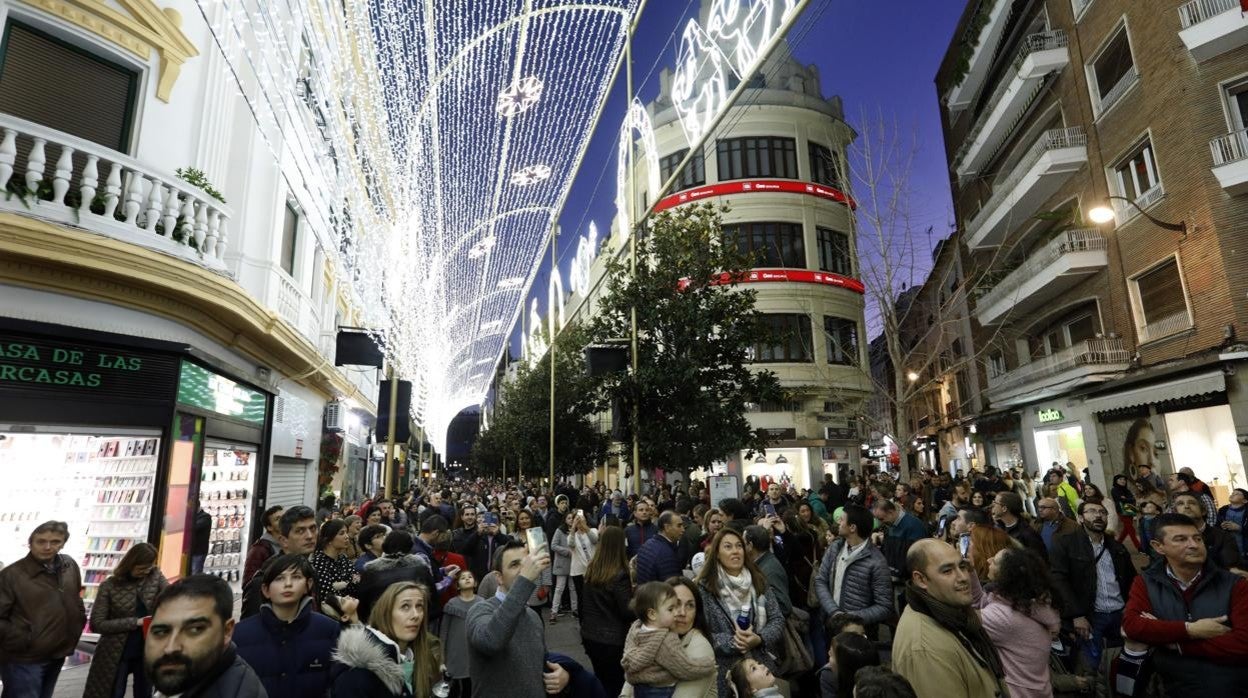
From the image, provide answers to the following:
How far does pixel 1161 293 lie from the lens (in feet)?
57.3

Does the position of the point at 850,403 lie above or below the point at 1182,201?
below

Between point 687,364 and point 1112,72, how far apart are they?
1615 centimetres

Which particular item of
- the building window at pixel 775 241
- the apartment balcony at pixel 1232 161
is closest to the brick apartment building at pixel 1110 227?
the apartment balcony at pixel 1232 161

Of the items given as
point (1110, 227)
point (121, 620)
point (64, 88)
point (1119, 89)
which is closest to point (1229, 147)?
point (1119, 89)

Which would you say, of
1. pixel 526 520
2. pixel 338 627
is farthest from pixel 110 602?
pixel 526 520

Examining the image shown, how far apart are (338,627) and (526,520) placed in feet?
17.1

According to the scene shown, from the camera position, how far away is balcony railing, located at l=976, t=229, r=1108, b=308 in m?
19.8

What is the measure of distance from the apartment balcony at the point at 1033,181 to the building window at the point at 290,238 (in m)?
21.2

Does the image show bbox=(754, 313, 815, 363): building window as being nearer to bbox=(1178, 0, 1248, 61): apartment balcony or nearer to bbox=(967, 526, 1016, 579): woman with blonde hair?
bbox=(1178, 0, 1248, 61): apartment balcony

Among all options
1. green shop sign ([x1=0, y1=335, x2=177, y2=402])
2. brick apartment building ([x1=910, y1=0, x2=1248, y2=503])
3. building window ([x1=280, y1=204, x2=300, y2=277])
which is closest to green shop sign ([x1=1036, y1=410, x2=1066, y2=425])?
brick apartment building ([x1=910, y1=0, x2=1248, y2=503])

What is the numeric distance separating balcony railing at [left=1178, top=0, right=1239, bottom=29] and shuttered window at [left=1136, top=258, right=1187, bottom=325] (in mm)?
5598

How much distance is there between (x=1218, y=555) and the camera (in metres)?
6.32

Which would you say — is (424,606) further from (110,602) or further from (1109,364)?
(1109,364)

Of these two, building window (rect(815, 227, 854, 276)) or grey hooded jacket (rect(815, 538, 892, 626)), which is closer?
grey hooded jacket (rect(815, 538, 892, 626))
